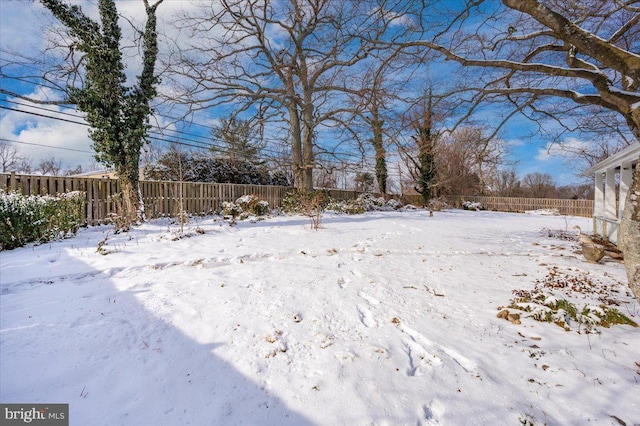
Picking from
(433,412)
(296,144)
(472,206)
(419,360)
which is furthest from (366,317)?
(472,206)

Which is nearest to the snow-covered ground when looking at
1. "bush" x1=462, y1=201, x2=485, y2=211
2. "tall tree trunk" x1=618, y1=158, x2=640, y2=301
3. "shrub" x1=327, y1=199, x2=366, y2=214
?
"tall tree trunk" x1=618, y1=158, x2=640, y2=301

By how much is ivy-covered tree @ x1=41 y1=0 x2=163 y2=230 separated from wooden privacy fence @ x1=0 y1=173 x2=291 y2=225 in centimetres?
62

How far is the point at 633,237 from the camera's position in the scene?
6.89 ft

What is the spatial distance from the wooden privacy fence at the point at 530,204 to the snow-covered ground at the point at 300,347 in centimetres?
2165

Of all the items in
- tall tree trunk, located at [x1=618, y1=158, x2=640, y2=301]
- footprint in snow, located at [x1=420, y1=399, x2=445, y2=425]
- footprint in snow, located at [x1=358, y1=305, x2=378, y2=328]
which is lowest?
footprint in snow, located at [x1=420, y1=399, x2=445, y2=425]

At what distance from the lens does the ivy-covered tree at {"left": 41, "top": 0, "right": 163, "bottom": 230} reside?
7961 millimetres

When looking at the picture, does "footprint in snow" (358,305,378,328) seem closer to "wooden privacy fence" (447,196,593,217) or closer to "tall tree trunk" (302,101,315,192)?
"tall tree trunk" (302,101,315,192)

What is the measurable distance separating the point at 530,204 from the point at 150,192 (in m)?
27.0

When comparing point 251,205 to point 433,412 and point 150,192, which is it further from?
point 433,412

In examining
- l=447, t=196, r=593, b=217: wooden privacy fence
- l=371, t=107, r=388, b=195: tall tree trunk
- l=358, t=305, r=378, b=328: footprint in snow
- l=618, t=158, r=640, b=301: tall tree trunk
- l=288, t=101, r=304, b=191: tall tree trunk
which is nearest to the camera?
l=618, t=158, r=640, b=301: tall tree trunk

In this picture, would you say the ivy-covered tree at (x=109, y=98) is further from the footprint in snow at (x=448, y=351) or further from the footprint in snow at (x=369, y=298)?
the footprint in snow at (x=448, y=351)

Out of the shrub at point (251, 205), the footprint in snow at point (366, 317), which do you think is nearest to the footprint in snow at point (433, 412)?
the footprint in snow at point (366, 317)

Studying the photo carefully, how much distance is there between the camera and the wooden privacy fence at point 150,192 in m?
7.15

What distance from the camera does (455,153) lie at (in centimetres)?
1845
